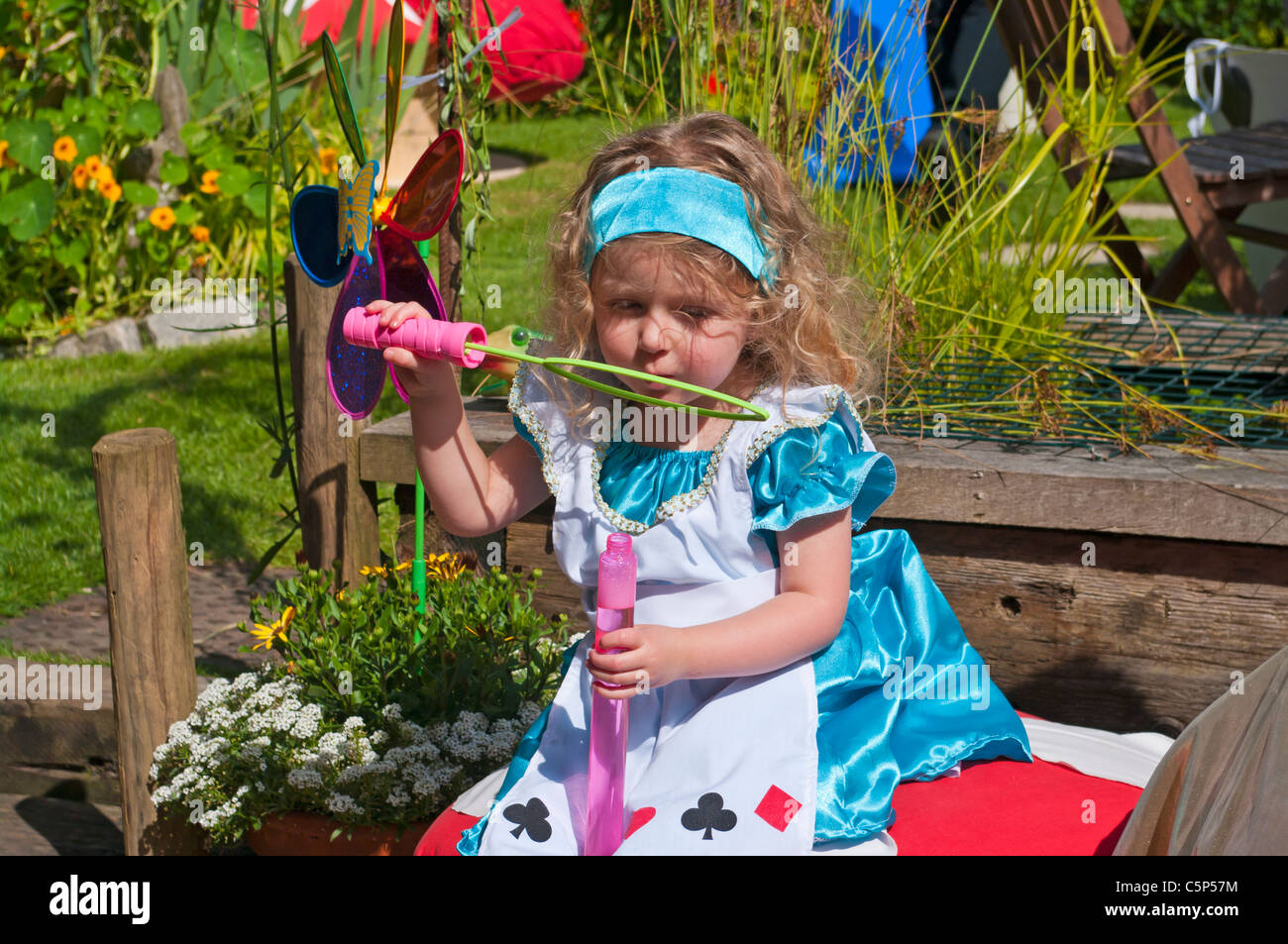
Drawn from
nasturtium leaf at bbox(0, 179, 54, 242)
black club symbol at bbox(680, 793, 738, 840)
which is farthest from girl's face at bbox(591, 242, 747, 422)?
nasturtium leaf at bbox(0, 179, 54, 242)

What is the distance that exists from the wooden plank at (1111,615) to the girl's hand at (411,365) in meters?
1.15

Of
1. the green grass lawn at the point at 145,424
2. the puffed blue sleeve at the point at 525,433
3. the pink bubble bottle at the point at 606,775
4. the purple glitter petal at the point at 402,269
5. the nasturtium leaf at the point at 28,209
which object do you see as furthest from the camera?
the nasturtium leaf at the point at 28,209

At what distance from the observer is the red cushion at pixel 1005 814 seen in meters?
1.72

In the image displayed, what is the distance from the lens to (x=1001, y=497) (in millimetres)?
2480

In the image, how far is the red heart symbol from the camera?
5.55ft

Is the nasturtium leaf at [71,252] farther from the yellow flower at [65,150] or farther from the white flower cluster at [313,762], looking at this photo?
the white flower cluster at [313,762]

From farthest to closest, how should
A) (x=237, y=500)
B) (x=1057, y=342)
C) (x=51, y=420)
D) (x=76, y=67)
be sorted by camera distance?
(x=76, y=67) < (x=51, y=420) < (x=237, y=500) < (x=1057, y=342)

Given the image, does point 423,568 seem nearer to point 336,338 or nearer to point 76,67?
point 336,338

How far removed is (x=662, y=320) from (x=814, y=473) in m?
0.31

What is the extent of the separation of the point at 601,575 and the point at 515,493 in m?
0.53

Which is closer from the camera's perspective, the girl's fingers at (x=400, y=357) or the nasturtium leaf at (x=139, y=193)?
the girl's fingers at (x=400, y=357)

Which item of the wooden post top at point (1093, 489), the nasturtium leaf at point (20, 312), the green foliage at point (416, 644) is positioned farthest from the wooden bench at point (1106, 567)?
the nasturtium leaf at point (20, 312)

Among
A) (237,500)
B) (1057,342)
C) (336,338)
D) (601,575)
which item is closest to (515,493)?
(336,338)

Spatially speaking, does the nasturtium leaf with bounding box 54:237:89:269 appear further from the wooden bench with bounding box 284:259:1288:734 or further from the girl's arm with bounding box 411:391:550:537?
the girl's arm with bounding box 411:391:550:537
